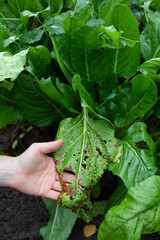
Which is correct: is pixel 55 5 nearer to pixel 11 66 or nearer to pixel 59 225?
pixel 11 66

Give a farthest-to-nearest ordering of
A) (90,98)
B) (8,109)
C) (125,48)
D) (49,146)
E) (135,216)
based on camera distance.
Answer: (8,109)
(125,48)
(90,98)
(49,146)
(135,216)

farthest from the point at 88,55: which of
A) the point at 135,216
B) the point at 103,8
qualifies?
the point at 135,216

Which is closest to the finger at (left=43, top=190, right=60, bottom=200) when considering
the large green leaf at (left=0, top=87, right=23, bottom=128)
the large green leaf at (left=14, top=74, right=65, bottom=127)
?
the large green leaf at (left=14, top=74, right=65, bottom=127)

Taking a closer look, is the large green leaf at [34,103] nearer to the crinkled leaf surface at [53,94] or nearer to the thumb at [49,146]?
the crinkled leaf surface at [53,94]

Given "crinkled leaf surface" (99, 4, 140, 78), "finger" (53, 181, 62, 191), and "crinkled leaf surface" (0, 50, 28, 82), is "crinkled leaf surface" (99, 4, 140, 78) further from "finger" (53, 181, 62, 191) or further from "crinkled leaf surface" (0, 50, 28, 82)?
"finger" (53, 181, 62, 191)

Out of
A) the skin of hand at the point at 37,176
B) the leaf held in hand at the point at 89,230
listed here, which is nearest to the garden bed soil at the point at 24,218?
the leaf held in hand at the point at 89,230

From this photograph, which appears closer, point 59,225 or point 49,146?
point 49,146
